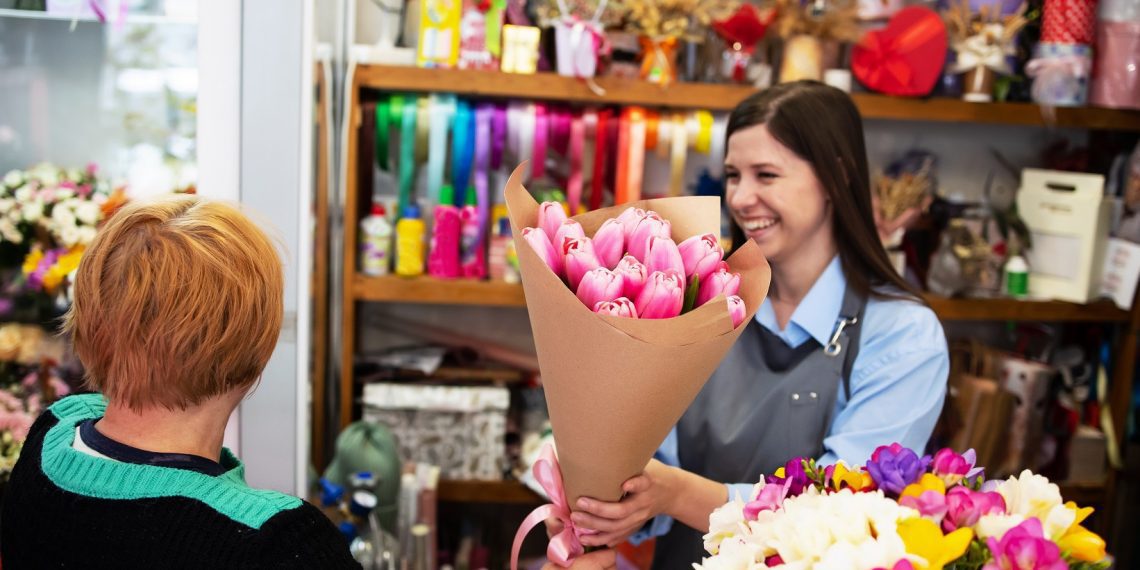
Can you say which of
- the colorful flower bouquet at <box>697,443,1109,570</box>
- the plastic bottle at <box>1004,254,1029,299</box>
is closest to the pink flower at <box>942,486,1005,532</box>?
the colorful flower bouquet at <box>697,443,1109,570</box>

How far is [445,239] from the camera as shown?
2.97 m

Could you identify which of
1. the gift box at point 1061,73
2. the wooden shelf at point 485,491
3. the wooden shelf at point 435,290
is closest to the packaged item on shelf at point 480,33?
the wooden shelf at point 435,290

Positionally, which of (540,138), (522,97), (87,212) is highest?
(522,97)

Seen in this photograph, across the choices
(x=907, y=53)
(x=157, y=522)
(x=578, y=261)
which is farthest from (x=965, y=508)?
(x=907, y=53)

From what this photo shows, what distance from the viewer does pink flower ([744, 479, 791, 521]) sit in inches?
35.1

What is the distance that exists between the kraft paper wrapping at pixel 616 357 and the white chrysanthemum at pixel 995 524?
318mm

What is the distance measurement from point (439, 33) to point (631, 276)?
2.01 metres

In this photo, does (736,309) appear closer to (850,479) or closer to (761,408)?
(850,479)

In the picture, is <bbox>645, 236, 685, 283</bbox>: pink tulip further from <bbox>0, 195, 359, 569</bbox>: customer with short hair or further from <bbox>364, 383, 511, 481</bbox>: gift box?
<bbox>364, 383, 511, 481</bbox>: gift box

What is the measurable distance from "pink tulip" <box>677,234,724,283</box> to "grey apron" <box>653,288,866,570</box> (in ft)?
1.95

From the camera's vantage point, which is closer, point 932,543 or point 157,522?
point 932,543

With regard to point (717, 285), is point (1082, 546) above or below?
below

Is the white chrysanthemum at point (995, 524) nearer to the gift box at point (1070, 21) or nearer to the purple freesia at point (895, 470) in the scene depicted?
the purple freesia at point (895, 470)

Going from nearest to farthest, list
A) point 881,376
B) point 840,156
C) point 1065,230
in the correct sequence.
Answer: point 881,376
point 840,156
point 1065,230
